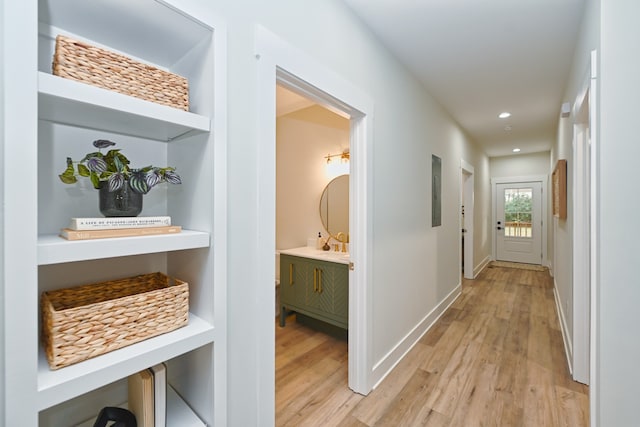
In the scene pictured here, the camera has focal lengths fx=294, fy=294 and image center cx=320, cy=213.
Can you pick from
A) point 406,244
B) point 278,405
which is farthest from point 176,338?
point 406,244

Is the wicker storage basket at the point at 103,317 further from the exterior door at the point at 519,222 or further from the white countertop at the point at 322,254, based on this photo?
the exterior door at the point at 519,222

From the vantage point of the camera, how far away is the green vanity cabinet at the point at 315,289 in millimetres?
2730

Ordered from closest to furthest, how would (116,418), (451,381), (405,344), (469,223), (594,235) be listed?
(116,418) → (594,235) → (451,381) → (405,344) → (469,223)

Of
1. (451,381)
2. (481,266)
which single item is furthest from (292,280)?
(481,266)

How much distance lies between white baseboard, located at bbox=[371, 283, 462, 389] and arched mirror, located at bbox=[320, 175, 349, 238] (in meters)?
1.23

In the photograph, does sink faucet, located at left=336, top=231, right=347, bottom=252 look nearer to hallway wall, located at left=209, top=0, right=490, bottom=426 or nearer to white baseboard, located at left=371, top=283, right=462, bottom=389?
hallway wall, located at left=209, top=0, right=490, bottom=426

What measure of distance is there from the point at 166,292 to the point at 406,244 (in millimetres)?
2194

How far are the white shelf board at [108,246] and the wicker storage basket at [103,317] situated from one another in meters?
0.14

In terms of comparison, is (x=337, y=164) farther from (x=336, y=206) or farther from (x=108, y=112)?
(x=108, y=112)

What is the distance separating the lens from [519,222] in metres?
6.91

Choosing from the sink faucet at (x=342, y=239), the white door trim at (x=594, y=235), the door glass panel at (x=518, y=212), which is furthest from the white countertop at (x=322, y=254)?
the door glass panel at (x=518, y=212)

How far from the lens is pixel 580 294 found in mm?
2193

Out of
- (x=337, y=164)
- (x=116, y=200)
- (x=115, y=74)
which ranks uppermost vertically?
(x=337, y=164)

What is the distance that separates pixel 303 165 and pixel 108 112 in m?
2.99
